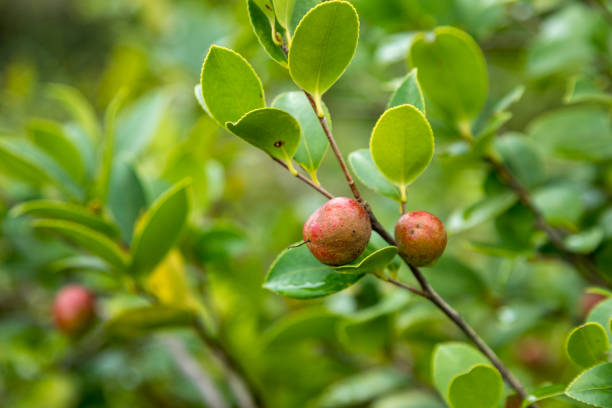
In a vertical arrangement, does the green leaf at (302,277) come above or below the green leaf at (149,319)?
below

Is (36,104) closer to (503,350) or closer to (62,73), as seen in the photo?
(62,73)

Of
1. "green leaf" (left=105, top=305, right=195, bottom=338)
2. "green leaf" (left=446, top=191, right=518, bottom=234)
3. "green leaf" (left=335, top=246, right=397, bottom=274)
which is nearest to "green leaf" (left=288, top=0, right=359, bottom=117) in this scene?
"green leaf" (left=335, top=246, right=397, bottom=274)

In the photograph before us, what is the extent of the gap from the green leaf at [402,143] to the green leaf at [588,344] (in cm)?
20

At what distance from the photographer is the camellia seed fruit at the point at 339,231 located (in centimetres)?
51

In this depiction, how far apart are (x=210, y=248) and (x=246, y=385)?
0.83 ft

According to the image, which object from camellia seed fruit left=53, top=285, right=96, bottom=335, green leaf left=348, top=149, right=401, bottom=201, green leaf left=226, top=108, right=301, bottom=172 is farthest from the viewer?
camellia seed fruit left=53, top=285, right=96, bottom=335

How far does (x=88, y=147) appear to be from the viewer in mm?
1123

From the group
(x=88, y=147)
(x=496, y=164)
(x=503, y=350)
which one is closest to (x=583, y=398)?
(x=496, y=164)

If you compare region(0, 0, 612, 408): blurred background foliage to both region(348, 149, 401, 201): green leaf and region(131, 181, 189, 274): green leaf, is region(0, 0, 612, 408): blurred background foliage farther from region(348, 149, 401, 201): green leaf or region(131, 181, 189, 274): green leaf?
region(348, 149, 401, 201): green leaf

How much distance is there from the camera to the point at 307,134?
617mm

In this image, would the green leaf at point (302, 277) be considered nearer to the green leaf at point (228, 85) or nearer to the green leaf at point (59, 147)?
the green leaf at point (228, 85)

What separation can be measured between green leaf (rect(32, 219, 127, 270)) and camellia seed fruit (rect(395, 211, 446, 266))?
480mm

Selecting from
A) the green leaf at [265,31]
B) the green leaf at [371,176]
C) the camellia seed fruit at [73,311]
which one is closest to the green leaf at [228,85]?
the green leaf at [265,31]

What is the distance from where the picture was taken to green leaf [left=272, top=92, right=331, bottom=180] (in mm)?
596
